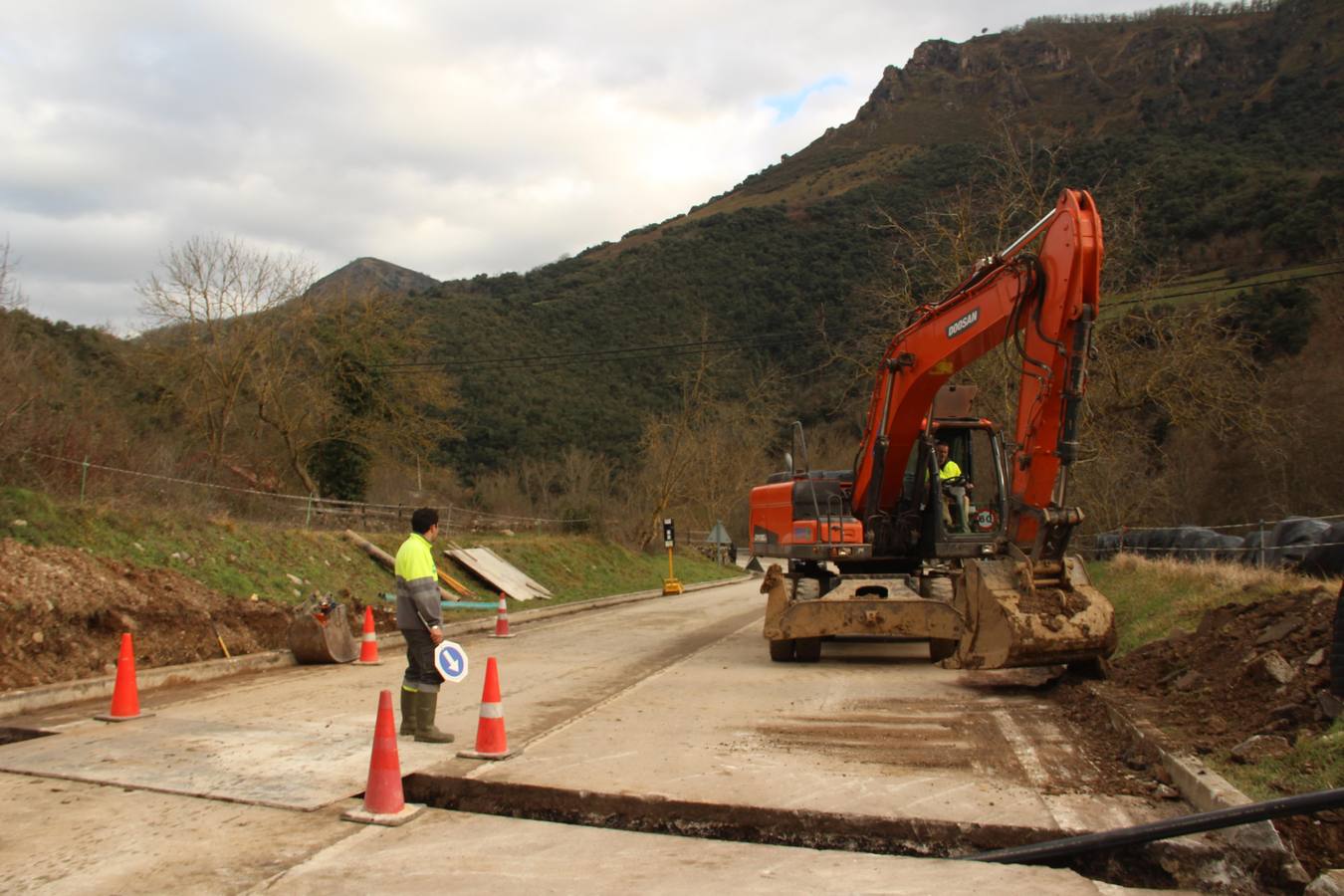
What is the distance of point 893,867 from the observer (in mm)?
4902

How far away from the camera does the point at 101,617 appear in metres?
11.3

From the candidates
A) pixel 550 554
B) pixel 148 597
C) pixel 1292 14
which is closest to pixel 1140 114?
pixel 1292 14

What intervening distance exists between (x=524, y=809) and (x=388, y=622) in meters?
11.9

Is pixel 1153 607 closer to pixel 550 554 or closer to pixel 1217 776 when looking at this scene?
pixel 1217 776

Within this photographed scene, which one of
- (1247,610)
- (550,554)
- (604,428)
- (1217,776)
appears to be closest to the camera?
(1217,776)

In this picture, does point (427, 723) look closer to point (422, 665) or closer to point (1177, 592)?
point (422, 665)

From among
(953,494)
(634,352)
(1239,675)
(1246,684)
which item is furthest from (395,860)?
(634,352)

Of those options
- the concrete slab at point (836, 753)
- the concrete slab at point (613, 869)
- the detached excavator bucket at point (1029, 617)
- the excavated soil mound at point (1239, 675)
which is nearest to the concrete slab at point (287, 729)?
the concrete slab at point (836, 753)

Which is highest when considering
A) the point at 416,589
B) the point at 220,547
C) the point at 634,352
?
the point at 634,352

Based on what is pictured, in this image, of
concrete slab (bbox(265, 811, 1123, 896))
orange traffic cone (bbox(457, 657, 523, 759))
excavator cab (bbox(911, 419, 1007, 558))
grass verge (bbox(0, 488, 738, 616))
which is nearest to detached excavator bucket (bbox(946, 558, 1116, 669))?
excavator cab (bbox(911, 419, 1007, 558))

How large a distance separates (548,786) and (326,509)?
19380 millimetres

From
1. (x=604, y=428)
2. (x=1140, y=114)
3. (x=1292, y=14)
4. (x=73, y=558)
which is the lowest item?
(x=73, y=558)

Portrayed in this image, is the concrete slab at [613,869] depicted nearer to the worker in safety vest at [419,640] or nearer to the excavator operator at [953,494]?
the worker in safety vest at [419,640]

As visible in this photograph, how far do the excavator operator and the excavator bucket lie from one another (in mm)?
7633
